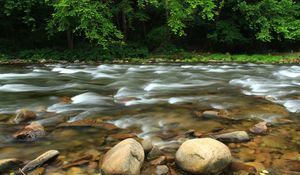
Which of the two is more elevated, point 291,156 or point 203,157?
point 203,157

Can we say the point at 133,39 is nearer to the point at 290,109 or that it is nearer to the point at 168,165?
the point at 290,109

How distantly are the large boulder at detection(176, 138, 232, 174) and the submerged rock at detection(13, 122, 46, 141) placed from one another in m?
2.54

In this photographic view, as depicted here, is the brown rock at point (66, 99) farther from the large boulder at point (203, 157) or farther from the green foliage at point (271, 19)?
the green foliage at point (271, 19)

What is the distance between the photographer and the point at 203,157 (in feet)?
15.6

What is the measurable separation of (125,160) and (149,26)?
2339 centimetres

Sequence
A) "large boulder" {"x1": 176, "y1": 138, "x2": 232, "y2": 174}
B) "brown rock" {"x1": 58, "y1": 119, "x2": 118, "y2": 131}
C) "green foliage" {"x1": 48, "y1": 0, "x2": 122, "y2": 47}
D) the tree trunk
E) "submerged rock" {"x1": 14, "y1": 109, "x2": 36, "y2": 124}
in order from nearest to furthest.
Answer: "large boulder" {"x1": 176, "y1": 138, "x2": 232, "y2": 174} < "brown rock" {"x1": 58, "y1": 119, "x2": 118, "y2": 131} < "submerged rock" {"x1": 14, "y1": 109, "x2": 36, "y2": 124} < "green foliage" {"x1": 48, "y1": 0, "x2": 122, "y2": 47} < the tree trunk

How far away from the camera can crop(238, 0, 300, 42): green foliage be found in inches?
873

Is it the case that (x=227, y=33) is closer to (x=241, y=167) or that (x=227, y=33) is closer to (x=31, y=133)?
(x=31, y=133)

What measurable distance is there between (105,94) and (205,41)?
56.4ft

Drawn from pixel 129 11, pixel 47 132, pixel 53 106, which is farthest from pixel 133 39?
pixel 47 132

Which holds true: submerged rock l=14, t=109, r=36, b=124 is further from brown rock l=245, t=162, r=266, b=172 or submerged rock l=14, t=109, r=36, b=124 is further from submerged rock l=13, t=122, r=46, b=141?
brown rock l=245, t=162, r=266, b=172

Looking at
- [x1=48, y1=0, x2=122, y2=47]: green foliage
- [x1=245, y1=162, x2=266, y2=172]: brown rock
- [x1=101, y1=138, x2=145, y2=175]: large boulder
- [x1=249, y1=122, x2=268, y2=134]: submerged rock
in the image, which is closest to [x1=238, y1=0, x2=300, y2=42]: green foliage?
[x1=48, y1=0, x2=122, y2=47]: green foliage

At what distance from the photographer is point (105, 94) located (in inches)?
397

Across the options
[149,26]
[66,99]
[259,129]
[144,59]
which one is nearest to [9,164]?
[259,129]
